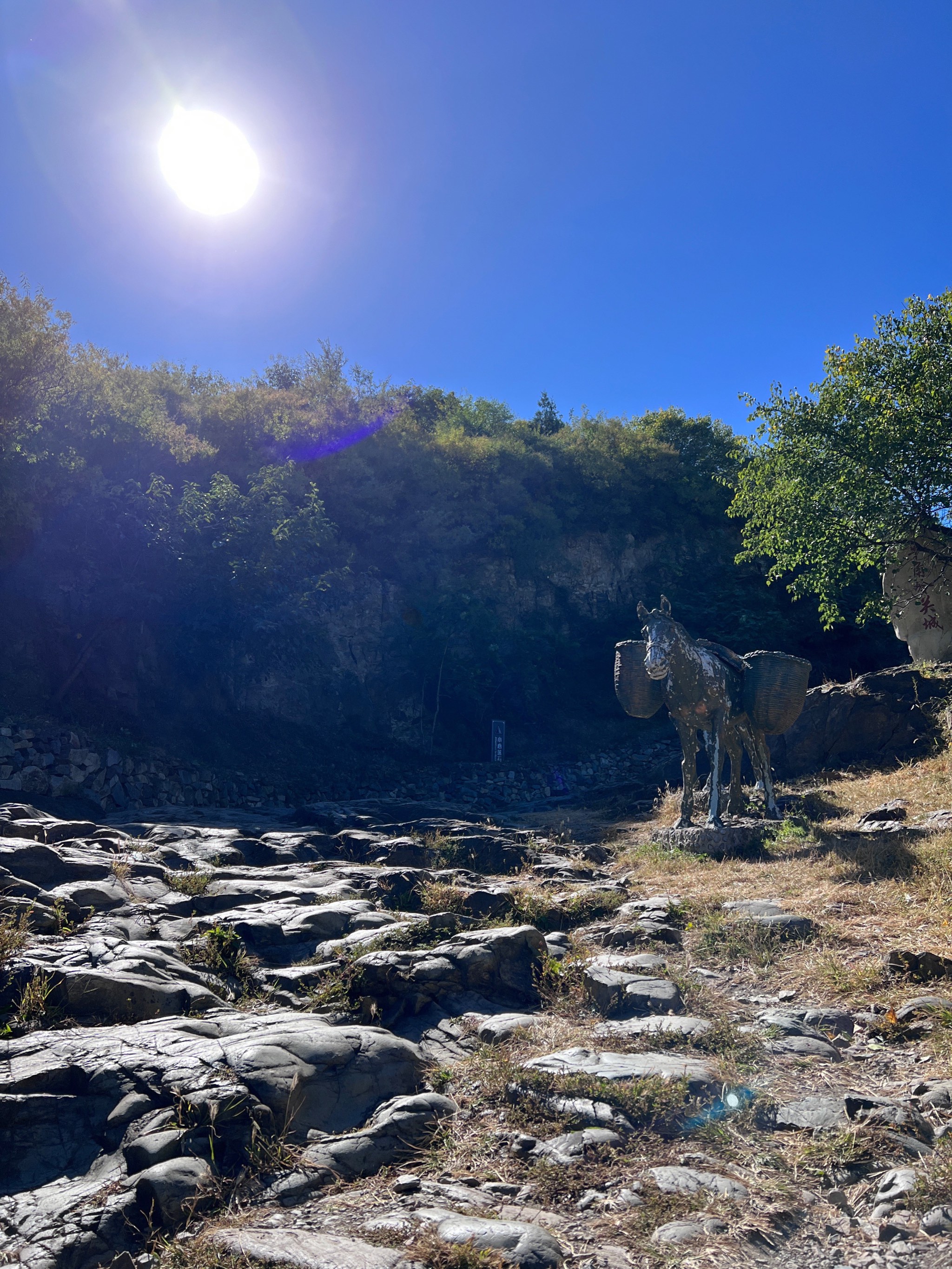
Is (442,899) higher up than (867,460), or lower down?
lower down

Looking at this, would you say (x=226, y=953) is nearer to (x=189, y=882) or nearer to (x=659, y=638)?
(x=189, y=882)

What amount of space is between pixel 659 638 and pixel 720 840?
8.67 ft

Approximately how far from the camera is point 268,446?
25266 millimetres

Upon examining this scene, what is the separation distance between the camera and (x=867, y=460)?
50.9 ft

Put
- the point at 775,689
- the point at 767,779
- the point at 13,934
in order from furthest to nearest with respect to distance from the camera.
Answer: the point at 767,779
the point at 775,689
the point at 13,934

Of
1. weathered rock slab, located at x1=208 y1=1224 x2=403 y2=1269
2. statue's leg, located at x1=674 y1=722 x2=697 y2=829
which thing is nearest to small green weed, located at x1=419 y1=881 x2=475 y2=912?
weathered rock slab, located at x1=208 y1=1224 x2=403 y2=1269

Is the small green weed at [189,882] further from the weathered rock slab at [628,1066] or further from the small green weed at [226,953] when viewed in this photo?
the weathered rock slab at [628,1066]

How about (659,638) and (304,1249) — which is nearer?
(304,1249)

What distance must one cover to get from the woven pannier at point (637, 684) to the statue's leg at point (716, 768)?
2.60 ft

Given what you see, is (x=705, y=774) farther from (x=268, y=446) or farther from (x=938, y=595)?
(x=268, y=446)

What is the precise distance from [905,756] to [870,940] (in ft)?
31.1

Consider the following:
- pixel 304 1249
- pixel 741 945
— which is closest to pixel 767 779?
pixel 741 945

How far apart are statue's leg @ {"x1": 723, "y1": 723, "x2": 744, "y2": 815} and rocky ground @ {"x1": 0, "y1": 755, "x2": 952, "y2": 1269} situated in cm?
355

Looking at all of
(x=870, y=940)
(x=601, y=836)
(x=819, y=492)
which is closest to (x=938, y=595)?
(x=819, y=492)
